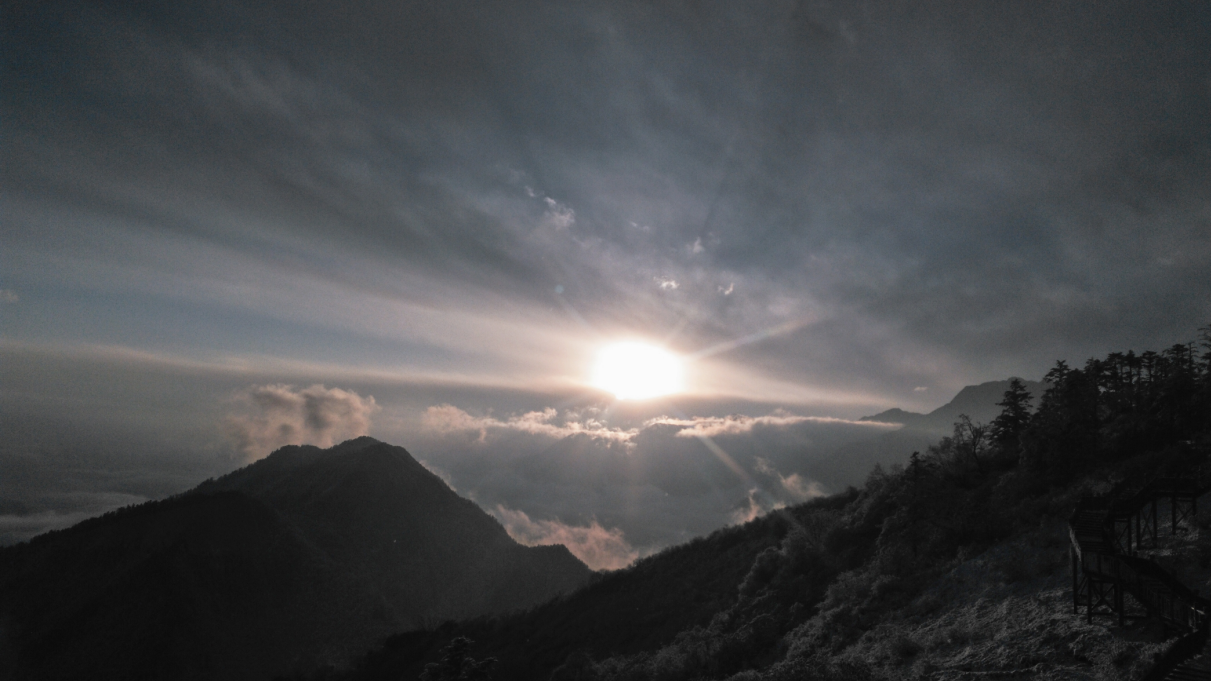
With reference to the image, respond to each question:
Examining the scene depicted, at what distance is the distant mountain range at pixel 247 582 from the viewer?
7819 centimetres

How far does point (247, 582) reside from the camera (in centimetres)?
10000

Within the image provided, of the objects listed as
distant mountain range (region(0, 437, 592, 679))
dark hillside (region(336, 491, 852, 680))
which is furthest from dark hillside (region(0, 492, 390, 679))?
dark hillside (region(336, 491, 852, 680))

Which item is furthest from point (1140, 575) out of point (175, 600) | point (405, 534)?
point (405, 534)

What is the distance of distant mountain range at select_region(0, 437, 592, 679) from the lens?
7819cm

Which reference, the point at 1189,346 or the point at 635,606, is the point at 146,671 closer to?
the point at 635,606

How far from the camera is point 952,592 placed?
24.7 meters

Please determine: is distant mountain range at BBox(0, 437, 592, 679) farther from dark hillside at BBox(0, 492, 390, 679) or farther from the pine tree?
the pine tree

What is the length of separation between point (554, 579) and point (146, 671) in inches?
3981

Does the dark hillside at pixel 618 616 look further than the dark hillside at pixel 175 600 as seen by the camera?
No

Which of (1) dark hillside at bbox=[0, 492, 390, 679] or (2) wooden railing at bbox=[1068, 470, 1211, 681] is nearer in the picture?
(2) wooden railing at bbox=[1068, 470, 1211, 681]

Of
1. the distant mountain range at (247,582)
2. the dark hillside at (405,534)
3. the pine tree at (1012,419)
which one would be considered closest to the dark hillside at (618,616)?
the distant mountain range at (247,582)

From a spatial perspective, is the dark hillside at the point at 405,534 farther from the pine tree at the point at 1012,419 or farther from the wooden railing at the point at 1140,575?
the wooden railing at the point at 1140,575

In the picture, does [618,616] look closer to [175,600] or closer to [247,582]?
[175,600]

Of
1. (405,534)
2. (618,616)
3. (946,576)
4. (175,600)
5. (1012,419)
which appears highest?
(1012,419)
